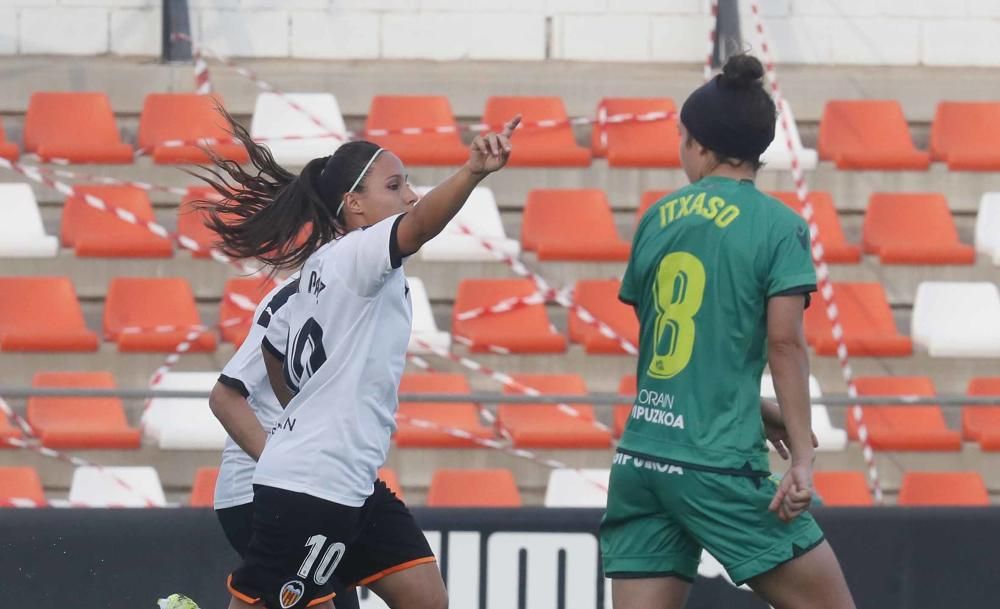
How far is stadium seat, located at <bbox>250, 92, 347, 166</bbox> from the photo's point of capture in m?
9.45

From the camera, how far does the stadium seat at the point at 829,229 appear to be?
9.17 m

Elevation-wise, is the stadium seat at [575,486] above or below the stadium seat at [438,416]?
below

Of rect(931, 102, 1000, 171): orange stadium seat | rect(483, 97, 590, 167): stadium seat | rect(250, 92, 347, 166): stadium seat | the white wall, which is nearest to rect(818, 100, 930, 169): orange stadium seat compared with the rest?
rect(931, 102, 1000, 171): orange stadium seat

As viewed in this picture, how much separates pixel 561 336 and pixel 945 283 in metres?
2.23

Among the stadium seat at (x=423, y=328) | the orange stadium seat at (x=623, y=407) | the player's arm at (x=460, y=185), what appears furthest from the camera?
the stadium seat at (x=423, y=328)

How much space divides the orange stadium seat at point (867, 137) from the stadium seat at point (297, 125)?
2909 millimetres

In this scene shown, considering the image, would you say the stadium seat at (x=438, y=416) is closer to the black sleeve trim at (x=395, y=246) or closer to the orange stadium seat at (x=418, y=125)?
the orange stadium seat at (x=418, y=125)

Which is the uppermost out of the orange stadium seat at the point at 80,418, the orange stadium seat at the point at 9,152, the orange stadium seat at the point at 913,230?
the orange stadium seat at the point at 9,152

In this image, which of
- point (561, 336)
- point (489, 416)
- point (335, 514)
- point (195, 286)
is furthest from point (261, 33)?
point (335, 514)

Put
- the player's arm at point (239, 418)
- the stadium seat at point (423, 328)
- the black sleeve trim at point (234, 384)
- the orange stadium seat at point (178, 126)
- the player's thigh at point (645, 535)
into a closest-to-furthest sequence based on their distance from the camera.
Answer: the player's thigh at point (645, 535) → the player's arm at point (239, 418) → the black sleeve trim at point (234, 384) → the stadium seat at point (423, 328) → the orange stadium seat at point (178, 126)

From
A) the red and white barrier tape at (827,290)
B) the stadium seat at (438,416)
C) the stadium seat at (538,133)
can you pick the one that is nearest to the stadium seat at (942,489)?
the red and white barrier tape at (827,290)

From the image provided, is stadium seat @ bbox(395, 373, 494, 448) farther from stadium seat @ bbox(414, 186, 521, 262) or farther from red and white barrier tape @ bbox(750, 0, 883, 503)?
red and white barrier tape @ bbox(750, 0, 883, 503)

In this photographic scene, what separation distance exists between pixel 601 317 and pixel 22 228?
3147 mm

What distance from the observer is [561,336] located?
28.0 feet
